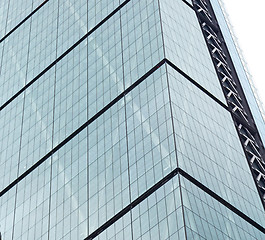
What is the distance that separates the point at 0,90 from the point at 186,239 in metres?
44.8

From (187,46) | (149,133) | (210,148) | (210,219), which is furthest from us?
(187,46)

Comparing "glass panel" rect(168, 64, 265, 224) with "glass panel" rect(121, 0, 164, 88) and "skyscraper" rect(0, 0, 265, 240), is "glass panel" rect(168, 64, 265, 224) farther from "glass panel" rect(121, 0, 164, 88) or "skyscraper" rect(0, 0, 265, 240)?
"glass panel" rect(121, 0, 164, 88)

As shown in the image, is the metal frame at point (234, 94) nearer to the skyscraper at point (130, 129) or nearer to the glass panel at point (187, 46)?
the skyscraper at point (130, 129)

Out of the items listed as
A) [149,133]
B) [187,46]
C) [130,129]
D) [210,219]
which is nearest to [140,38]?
[187,46]

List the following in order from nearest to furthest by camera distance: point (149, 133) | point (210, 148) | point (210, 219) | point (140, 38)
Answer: point (210, 219) → point (149, 133) → point (210, 148) → point (140, 38)

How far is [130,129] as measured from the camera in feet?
220

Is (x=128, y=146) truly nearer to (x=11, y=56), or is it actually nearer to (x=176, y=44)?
(x=176, y=44)

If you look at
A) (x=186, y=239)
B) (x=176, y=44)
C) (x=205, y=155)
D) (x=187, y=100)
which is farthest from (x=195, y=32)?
(x=186, y=239)

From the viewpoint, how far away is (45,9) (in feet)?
322

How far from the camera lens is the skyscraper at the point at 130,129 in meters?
60.5

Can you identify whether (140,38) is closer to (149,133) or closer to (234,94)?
(234,94)

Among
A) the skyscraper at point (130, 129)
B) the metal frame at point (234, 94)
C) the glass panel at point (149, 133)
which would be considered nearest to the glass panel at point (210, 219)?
the skyscraper at point (130, 129)

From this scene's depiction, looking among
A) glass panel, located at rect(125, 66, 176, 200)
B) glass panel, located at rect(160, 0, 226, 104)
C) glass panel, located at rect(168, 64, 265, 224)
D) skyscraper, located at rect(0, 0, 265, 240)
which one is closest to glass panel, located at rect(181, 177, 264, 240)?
skyscraper, located at rect(0, 0, 265, 240)

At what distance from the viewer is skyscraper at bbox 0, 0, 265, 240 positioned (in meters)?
60.5
